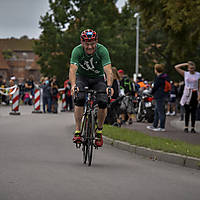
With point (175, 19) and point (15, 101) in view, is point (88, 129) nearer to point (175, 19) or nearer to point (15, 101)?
point (175, 19)

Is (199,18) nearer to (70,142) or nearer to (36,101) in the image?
(70,142)

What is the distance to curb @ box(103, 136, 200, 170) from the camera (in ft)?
29.5

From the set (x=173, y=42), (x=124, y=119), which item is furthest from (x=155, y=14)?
(x=124, y=119)

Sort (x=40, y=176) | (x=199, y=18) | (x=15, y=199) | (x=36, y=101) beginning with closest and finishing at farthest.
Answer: (x=15, y=199), (x=40, y=176), (x=199, y=18), (x=36, y=101)

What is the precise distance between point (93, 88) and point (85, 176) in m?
1.93


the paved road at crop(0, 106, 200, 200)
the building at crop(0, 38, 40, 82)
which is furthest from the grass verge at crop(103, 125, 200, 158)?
the building at crop(0, 38, 40, 82)

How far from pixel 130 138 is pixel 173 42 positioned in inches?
308

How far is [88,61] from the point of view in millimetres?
8445

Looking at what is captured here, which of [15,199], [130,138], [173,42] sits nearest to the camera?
[15,199]

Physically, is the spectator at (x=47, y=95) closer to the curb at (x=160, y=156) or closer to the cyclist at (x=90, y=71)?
the curb at (x=160, y=156)

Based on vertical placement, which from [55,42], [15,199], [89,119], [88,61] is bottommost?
[15,199]

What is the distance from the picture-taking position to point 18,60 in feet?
547

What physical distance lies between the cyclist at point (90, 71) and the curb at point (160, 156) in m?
1.58

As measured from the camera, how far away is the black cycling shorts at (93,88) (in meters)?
8.41
